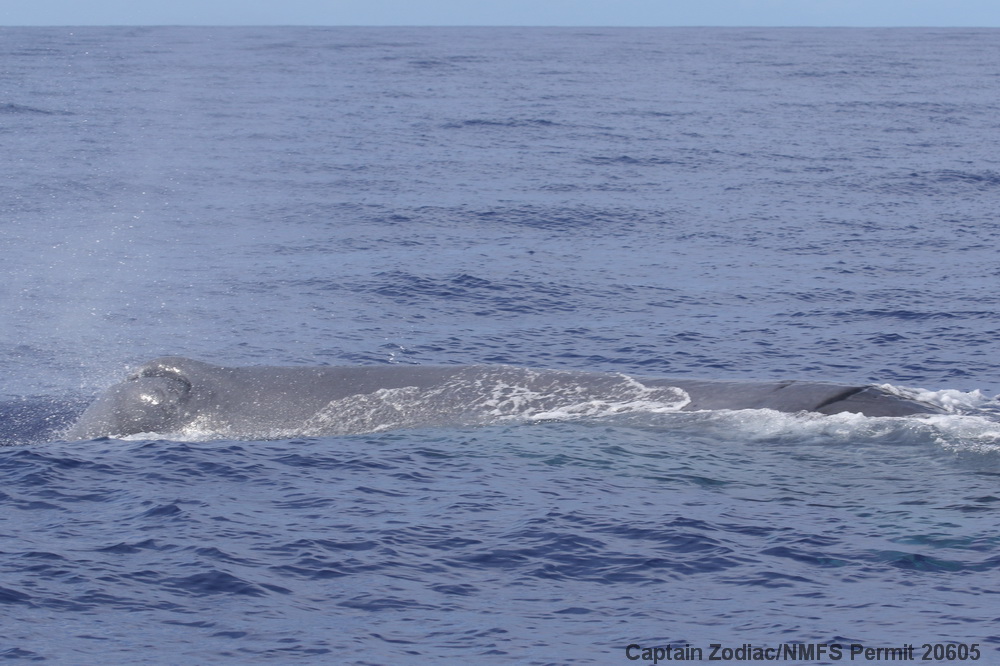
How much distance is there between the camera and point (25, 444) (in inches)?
599

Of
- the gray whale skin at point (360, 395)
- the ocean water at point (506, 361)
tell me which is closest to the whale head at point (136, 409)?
the gray whale skin at point (360, 395)

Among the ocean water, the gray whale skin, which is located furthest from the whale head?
the ocean water

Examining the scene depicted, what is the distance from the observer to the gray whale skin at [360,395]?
49.9 feet

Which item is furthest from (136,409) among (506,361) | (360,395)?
(506,361)

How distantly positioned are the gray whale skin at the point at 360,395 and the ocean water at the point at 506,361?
1.73 feet

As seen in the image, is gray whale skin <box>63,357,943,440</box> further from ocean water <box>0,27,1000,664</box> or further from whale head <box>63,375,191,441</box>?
ocean water <box>0,27,1000,664</box>

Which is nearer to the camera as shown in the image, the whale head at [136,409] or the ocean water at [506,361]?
the ocean water at [506,361]

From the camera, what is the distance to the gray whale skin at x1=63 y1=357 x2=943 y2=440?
1522 cm

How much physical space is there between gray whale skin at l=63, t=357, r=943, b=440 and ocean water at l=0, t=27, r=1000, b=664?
53 cm

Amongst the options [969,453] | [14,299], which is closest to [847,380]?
[969,453]

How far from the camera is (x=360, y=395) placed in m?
15.9

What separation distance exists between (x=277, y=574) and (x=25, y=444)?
19.9 feet

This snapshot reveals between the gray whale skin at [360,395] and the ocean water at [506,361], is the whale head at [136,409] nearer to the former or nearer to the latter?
the gray whale skin at [360,395]

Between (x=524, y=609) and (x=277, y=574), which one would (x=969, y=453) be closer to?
(x=524, y=609)
